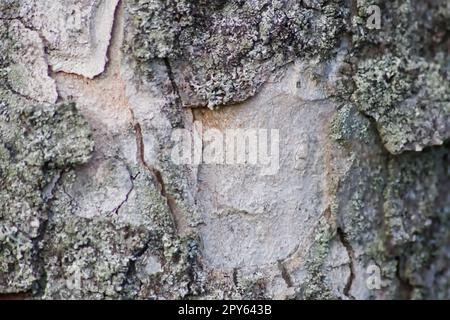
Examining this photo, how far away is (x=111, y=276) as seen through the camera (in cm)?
111

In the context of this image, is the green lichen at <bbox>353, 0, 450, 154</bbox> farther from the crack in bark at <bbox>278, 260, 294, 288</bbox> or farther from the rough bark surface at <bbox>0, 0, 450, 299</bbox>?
the crack in bark at <bbox>278, 260, 294, 288</bbox>

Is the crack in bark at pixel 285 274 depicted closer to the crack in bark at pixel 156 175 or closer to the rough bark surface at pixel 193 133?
the rough bark surface at pixel 193 133

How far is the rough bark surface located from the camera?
1091 mm

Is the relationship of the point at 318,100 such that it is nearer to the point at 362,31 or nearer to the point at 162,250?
the point at 362,31

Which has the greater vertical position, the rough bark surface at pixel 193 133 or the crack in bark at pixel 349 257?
the rough bark surface at pixel 193 133

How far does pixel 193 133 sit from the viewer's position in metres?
1.13

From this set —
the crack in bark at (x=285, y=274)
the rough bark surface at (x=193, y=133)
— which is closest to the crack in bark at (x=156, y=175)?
the rough bark surface at (x=193, y=133)

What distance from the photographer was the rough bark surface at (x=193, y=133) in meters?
1.09

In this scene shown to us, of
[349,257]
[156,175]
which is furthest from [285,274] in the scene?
[156,175]

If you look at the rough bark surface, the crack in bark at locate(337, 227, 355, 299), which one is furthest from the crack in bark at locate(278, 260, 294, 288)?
the crack in bark at locate(337, 227, 355, 299)

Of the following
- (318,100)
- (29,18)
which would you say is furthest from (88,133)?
(318,100)

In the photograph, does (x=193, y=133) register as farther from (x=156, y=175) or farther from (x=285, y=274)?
(x=285, y=274)

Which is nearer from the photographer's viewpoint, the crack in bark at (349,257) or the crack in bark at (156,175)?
the crack in bark at (156,175)

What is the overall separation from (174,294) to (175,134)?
0.26m
